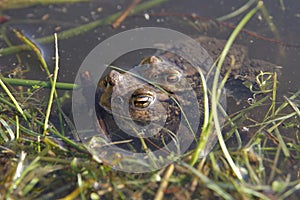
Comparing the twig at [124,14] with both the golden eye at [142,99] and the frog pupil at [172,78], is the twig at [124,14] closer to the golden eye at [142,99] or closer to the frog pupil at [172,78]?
the frog pupil at [172,78]

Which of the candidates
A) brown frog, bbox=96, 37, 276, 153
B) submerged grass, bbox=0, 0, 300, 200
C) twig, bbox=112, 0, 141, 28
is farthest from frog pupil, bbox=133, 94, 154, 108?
twig, bbox=112, 0, 141, 28

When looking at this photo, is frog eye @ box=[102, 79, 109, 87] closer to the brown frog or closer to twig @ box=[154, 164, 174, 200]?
the brown frog

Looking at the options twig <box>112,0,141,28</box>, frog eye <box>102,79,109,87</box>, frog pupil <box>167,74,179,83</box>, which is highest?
twig <box>112,0,141,28</box>

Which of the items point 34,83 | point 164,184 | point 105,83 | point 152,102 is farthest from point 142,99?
point 164,184

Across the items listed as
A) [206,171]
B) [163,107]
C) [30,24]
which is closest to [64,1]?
[30,24]

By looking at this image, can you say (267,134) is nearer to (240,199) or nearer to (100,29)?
(240,199)

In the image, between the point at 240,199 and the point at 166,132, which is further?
the point at 166,132

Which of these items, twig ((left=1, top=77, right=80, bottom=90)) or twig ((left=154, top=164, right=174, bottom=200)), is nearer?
twig ((left=154, top=164, right=174, bottom=200))

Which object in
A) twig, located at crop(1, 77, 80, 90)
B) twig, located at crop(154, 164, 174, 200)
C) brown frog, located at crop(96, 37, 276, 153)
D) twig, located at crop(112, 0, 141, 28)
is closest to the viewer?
twig, located at crop(154, 164, 174, 200)
